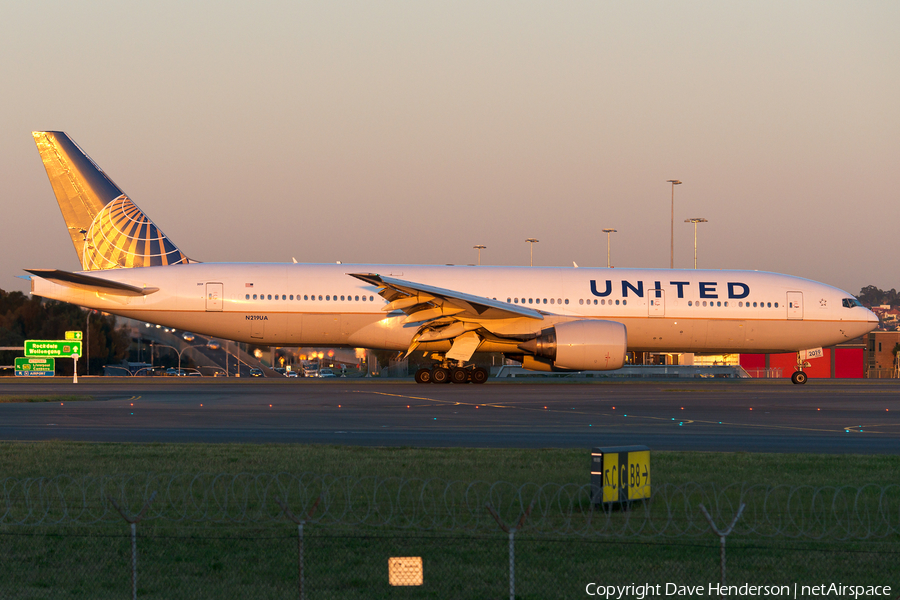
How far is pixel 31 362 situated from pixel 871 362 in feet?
287

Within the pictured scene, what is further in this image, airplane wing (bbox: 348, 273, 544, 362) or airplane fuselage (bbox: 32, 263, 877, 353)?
airplane fuselage (bbox: 32, 263, 877, 353)

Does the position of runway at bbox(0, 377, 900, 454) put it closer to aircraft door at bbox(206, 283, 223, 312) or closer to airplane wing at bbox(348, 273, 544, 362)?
airplane wing at bbox(348, 273, 544, 362)

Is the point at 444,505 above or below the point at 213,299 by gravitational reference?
below

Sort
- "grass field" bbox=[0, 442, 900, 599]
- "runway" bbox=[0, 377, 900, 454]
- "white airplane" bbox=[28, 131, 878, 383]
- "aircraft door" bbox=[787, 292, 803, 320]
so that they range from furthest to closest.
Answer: "aircraft door" bbox=[787, 292, 803, 320] → "white airplane" bbox=[28, 131, 878, 383] → "runway" bbox=[0, 377, 900, 454] → "grass field" bbox=[0, 442, 900, 599]

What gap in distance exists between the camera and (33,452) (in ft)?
39.8

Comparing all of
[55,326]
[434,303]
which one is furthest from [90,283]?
[55,326]

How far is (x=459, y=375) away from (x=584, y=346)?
5.20 meters

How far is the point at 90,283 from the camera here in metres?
28.5

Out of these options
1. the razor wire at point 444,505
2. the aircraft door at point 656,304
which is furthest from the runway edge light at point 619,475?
the aircraft door at point 656,304

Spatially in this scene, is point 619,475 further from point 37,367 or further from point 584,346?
point 37,367

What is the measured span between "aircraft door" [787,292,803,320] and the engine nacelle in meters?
8.11

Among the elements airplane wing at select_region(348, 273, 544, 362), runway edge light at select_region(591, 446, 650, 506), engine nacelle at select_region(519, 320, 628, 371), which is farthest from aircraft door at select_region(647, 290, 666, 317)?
runway edge light at select_region(591, 446, 650, 506)

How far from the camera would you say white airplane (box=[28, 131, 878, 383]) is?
28.8 meters

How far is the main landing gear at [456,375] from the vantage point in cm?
3002
